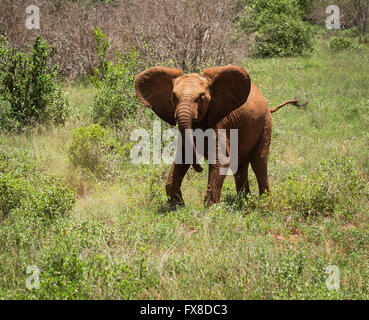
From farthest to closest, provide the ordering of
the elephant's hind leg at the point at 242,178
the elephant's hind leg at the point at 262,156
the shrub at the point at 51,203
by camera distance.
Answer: the elephant's hind leg at the point at 242,178 → the elephant's hind leg at the point at 262,156 → the shrub at the point at 51,203

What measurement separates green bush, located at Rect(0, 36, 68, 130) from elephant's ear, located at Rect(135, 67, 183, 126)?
4.37m

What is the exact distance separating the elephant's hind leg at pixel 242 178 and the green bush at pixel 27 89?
15.3 ft

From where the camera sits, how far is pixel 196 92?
4.86 metres

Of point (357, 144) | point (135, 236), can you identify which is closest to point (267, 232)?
point (135, 236)

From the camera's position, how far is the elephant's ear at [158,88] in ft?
17.6

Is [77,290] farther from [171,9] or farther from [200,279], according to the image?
[171,9]

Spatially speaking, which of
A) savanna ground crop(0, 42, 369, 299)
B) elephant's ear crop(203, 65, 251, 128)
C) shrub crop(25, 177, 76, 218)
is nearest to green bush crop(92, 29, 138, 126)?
savanna ground crop(0, 42, 369, 299)

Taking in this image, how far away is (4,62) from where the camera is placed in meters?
9.19

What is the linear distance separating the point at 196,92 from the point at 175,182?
1259 mm

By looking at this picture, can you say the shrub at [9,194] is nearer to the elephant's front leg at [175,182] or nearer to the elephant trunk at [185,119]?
the elephant's front leg at [175,182]

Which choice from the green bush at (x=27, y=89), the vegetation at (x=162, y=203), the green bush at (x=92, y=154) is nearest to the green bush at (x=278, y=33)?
the vegetation at (x=162, y=203)

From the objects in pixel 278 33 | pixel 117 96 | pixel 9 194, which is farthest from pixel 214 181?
pixel 278 33

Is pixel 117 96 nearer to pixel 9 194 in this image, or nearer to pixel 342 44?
pixel 9 194

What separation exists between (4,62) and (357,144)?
288 inches
